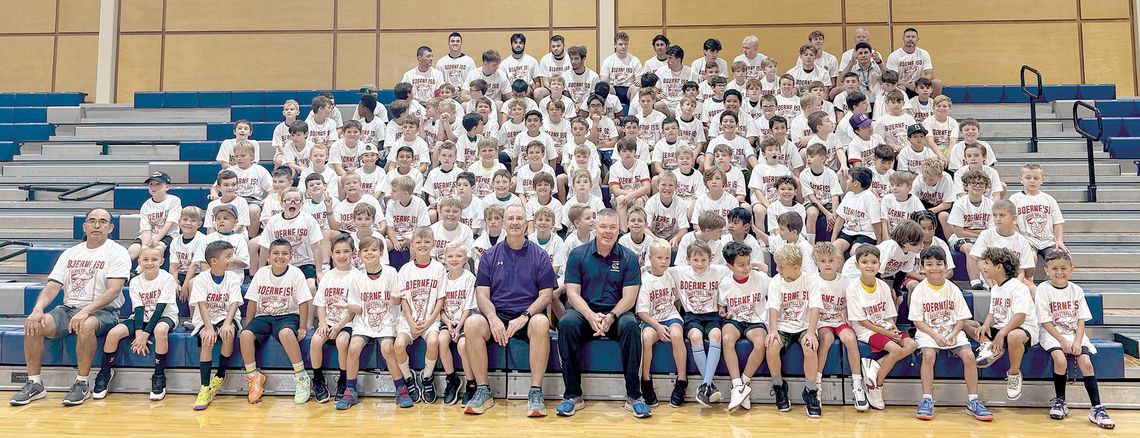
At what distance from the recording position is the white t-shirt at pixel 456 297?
15.3ft

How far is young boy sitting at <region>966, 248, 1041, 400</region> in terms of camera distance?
4246 mm

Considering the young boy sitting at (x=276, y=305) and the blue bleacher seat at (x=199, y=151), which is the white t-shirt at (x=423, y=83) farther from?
the young boy sitting at (x=276, y=305)

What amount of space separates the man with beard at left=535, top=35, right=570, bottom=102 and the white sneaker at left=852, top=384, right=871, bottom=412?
503cm

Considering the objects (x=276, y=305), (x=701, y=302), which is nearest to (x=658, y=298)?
(x=701, y=302)

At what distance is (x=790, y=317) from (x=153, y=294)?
396cm

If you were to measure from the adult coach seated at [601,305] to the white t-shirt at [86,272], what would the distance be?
2886 millimetres

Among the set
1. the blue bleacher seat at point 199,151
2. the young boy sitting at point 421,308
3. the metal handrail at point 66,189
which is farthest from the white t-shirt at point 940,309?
the blue bleacher seat at point 199,151

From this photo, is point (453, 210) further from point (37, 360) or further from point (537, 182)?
point (37, 360)

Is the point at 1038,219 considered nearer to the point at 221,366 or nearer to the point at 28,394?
the point at 221,366

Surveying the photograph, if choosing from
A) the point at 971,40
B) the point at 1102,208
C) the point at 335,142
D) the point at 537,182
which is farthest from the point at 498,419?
the point at 971,40

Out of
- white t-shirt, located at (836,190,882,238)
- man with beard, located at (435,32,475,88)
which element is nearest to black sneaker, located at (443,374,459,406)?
white t-shirt, located at (836,190,882,238)

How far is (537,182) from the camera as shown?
5.72m

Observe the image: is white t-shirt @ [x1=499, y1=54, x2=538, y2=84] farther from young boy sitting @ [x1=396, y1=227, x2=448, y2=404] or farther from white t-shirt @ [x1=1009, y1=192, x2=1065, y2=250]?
white t-shirt @ [x1=1009, y1=192, x2=1065, y2=250]

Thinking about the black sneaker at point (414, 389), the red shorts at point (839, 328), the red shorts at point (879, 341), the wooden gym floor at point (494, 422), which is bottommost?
the wooden gym floor at point (494, 422)
